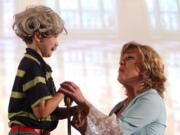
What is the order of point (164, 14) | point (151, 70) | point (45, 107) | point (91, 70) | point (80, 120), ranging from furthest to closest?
point (164, 14)
point (91, 70)
point (151, 70)
point (80, 120)
point (45, 107)

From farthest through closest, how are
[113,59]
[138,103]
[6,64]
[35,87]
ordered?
[113,59] → [6,64] → [138,103] → [35,87]

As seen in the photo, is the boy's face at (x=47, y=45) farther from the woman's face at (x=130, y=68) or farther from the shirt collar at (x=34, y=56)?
the woman's face at (x=130, y=68)

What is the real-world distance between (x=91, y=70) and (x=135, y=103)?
72cm

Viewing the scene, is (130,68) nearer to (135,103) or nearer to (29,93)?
(135,103)

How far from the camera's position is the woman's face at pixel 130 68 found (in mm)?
1264

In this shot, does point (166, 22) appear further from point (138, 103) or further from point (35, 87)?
point (35, 87)

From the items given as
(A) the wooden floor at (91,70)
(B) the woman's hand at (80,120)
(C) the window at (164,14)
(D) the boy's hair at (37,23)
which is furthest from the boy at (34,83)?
(C) the window at (164,14)

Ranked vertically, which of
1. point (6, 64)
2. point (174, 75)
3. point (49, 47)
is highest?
point (49, 47)

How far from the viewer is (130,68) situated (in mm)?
1273

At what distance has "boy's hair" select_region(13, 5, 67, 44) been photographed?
103 cm

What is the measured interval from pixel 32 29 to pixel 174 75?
3.71ft

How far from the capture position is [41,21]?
1.03 meters

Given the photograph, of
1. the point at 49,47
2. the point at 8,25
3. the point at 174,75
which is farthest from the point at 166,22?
the point at 49,47

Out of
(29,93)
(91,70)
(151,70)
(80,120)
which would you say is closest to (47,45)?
(29,93)
